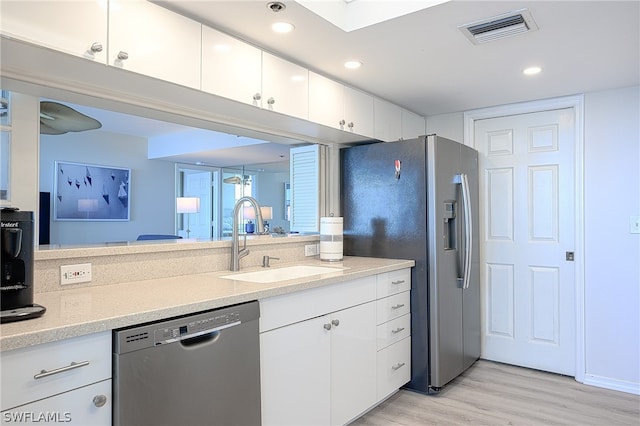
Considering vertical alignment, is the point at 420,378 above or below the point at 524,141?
below

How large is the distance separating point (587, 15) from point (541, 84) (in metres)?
1.09

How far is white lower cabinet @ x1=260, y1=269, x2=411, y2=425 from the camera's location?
1886 millimetres

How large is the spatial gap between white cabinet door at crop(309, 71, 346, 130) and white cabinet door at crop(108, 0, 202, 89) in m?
0.85

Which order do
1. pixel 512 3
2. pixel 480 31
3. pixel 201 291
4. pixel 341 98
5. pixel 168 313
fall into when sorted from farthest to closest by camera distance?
pixel 341 98 < pixel 480 31 < pixel 512 3 < pixel 201 291 < pixel 168 313

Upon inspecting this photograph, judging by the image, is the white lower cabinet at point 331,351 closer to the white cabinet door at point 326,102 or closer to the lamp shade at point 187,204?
the white cabinet door at point 326,102

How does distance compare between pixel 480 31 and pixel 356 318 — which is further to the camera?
pixel 356 318

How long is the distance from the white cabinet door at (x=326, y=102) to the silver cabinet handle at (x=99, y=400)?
182cm

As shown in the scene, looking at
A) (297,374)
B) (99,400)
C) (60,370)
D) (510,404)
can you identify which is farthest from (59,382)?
(510,404)

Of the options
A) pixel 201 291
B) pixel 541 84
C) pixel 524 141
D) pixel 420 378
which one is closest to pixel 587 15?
pixel 541 84

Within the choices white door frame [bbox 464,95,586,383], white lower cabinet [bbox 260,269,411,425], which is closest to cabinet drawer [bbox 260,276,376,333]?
white lower cabinet [bbox 260,269,411,425]

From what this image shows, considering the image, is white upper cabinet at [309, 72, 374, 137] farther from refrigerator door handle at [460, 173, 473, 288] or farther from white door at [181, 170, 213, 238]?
white door at [181, 170, 213, 238]

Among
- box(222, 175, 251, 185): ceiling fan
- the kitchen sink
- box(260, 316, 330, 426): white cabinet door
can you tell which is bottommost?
box(260, 316, 330, 426): white cabinet door

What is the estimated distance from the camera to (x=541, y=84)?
3.02 meters

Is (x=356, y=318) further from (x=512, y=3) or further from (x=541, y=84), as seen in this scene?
(x=541, y=84)
